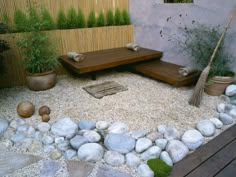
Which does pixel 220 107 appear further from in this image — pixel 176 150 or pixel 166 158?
pixel 166 158

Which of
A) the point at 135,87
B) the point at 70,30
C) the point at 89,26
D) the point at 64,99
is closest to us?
the point at 64,99

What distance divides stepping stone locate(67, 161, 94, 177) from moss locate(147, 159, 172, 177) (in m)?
0.51

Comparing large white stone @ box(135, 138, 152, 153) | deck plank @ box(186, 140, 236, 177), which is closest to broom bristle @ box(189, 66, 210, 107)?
deck plank @ box(186, 140, 236, 177)

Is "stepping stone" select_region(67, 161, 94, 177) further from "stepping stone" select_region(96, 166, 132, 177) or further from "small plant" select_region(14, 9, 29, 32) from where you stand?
"small plant" select_region(14, 9, 29, 32)

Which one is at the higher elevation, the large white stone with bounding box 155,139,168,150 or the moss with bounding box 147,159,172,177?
the large white stone with bounding box 155,139,168,150

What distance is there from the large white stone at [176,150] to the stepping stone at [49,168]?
3.22ft

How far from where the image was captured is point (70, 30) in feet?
11.8

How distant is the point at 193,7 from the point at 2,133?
3239 mm

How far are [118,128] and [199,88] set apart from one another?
3.96 ft

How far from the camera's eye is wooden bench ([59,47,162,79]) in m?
3.11

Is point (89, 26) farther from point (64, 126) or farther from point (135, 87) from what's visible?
point (64, 126)

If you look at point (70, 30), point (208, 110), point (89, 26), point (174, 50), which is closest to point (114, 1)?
point (89, 26)

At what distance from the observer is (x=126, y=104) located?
2693 millimetres

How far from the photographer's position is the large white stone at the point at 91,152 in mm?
1755
